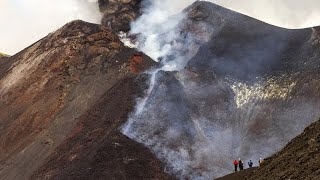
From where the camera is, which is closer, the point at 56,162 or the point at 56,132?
the point at 56,162

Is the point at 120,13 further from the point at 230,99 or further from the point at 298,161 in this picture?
the point at 298,161

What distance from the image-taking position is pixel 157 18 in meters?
81.2

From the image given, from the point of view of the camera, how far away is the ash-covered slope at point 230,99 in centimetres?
4534

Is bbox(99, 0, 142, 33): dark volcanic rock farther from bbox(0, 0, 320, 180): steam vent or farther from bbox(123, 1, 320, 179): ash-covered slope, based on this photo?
bbox(123, 1, 320, 179): ash-covered slope

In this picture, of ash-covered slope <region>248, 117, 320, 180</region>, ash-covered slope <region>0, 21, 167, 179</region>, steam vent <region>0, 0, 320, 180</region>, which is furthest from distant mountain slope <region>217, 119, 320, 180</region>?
ash-covered slope <region>0, 21, 167, 179</region>

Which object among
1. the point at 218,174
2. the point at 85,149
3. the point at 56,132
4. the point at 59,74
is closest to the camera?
the point at 218,174

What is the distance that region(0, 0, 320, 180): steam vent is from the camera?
44.3m

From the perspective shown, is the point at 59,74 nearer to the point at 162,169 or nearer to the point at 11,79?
the point at 11,79

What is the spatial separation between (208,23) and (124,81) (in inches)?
768

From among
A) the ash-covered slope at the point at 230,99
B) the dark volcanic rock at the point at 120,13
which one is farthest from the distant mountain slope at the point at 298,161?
the dark volcanic rock at the point at 120,13

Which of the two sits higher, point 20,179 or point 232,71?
point 232,71

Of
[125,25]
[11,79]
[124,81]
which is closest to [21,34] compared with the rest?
[125,25]

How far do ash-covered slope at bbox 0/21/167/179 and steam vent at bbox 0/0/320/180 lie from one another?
5.4 inches

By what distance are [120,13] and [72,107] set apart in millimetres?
35146
